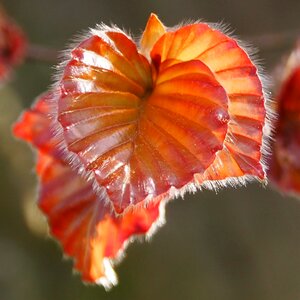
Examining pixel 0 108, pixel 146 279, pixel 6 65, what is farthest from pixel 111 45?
pixel 146 279

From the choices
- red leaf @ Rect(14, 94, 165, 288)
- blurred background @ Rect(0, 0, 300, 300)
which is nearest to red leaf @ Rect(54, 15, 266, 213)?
red leaf @ Rect(14, 94, 165, 288)

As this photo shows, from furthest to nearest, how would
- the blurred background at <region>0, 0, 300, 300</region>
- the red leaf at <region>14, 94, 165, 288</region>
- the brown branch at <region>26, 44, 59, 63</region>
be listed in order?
1. the blurred background at <region>0, 0, 300, 300</region>
2. the brown branch at <region>26, 44, 59, 63</region>
3. the red leaf at <region>14, 94, 165, 288</region>

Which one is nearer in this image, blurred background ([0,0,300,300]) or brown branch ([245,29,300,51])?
brown branch ([245,29,300,51])

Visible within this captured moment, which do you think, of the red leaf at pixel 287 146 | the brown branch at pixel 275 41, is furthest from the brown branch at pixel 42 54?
the red leaf at pixel 287 146

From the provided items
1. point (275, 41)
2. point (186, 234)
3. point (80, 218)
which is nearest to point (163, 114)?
point (80, 218)

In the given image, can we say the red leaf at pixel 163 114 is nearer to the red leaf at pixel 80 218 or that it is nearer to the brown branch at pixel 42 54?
the red leaf at pixel 80 218

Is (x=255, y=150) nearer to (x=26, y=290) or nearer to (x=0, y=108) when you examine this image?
(x=0, y=108)

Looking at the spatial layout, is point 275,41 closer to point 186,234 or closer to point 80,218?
point 80,218

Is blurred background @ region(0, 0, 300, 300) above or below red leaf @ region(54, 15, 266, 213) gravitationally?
below

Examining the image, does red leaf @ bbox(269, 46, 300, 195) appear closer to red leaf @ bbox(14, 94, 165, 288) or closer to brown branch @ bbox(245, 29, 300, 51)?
red leaf @ bbox(14, 94, 165, 288)
